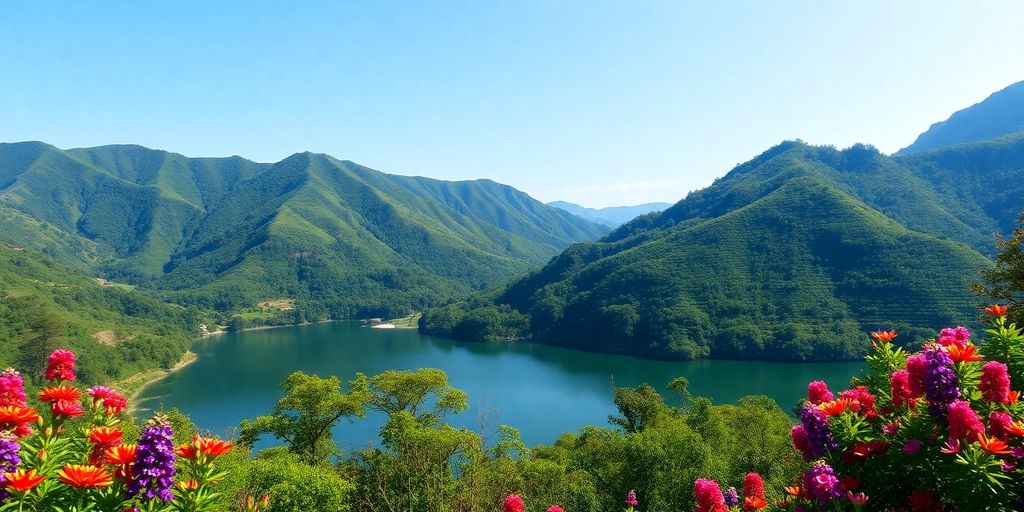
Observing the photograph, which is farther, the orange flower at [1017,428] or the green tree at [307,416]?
the green tree at [307,416]

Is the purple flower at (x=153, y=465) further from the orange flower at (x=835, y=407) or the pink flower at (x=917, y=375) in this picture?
the pink flower at (x=917, y=375)

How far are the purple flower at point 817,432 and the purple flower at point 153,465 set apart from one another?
417 centimetres

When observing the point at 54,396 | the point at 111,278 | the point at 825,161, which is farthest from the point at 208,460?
the point at 111,278

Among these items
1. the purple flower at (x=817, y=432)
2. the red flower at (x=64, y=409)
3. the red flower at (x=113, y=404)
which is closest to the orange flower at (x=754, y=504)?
the purple flower at (x=817, y=432)

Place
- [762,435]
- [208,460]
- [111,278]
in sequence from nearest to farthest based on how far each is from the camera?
[208,460] → [762,435] → [111,278]

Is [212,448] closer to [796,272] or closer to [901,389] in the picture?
[901,389]

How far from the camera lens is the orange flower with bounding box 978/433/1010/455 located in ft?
8.91

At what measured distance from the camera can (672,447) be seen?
17266mm

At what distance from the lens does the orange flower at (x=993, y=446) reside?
107 inches

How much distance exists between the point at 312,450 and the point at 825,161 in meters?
162

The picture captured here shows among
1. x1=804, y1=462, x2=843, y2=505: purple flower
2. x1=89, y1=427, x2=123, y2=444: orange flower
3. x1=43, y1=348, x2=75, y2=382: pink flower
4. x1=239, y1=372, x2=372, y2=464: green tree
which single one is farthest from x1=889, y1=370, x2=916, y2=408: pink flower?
x1=239, y1=372, x2=372, y2=464: green tree

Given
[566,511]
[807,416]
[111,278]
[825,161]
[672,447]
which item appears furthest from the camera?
[111,278]

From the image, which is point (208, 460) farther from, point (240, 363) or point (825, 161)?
point (825, 161)

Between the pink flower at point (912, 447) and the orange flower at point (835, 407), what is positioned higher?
the orange flower at point (835, 407)
